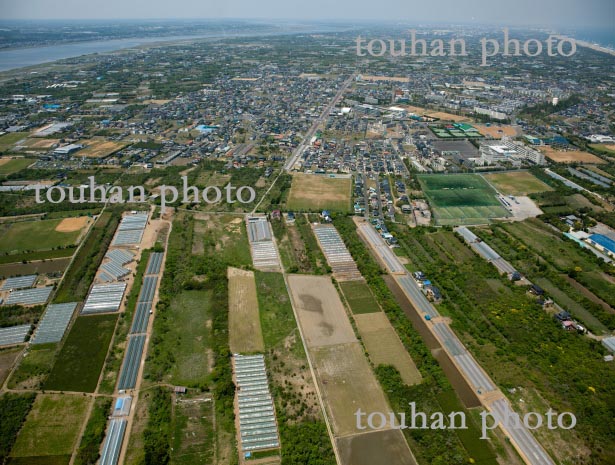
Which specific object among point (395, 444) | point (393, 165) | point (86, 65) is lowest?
point (395, 444)

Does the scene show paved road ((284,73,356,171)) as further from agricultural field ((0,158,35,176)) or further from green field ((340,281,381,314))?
agricultural field ((0,158,35,176))

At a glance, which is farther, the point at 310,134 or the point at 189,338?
the point at 310,134

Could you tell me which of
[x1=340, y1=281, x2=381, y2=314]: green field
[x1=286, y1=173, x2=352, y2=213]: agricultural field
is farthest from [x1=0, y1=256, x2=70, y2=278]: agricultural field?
[x1=340, y1=281, x2=381, y2=314]: green field

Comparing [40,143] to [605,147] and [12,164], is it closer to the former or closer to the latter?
[12,164]

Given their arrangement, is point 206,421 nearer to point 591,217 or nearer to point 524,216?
point 524,216

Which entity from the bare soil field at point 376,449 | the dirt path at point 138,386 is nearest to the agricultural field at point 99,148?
the dirt path at point 138,386

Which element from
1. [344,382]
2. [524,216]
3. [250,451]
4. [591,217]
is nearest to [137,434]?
[250,451]

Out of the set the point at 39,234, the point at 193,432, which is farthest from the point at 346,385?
the point at 39,234
